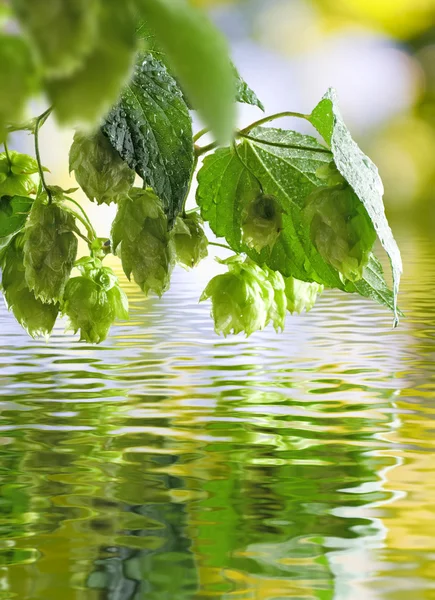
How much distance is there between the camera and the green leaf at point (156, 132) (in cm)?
20

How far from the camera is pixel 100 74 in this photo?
4 centimetres

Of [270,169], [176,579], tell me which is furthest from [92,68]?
[270,169]

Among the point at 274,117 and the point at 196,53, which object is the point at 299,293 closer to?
the point at 274,117

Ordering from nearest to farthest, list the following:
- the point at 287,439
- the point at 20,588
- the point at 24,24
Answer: the point at 24,24, the point at 20,588, the point at 287,439

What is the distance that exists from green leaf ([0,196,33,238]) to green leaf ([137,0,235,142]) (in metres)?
0.23

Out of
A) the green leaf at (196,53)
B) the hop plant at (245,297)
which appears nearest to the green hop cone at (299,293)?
the hop plant at (245,297)

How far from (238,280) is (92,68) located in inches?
9.7

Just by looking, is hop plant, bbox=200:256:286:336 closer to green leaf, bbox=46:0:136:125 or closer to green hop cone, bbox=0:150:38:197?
green hop cone, bbox=0:150:38:197

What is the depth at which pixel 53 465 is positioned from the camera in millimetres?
226

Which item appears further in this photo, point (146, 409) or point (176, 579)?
point (146, 409)

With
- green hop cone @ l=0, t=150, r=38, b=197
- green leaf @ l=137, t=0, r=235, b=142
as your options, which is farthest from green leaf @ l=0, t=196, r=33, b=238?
green leaf @ l=137, t=0, r=235, b=142

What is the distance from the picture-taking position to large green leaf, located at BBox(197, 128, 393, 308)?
263 millimetres

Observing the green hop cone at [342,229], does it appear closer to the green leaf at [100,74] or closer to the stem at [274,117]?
the stem at [274,117]

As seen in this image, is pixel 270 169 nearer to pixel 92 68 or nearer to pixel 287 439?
pixel 287 439
